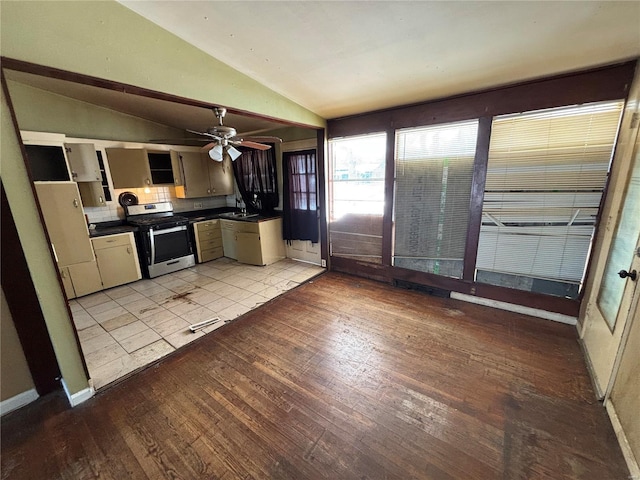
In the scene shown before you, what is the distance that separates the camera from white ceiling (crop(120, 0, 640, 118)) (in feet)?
5.24

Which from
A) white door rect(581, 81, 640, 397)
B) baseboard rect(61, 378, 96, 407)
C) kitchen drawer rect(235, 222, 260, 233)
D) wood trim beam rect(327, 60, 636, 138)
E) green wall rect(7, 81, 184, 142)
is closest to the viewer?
white door rect(581, 81, 640, 397)

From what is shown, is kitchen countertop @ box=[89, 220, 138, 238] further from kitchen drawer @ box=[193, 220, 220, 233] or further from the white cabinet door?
the white cabinet door

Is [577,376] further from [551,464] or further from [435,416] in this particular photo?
[435,416]

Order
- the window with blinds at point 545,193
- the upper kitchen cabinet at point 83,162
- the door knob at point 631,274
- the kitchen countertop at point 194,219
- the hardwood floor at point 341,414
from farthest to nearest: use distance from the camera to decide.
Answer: the kitchen countertop at point 194,219, the upper kitchen cabinet at point 83,162, the window with blinds at point 545,193, the door knob at point 631,274, the hardwood floor at point 341,414

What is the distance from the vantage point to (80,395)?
6.02ft

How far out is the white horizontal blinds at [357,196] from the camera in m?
3.60

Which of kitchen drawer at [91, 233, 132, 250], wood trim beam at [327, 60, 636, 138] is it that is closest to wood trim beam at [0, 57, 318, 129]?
wood trim beam at [327, 60, 636, 138]

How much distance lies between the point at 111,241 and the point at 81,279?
60 centimetres

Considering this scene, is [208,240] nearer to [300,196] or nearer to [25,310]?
[300,196]

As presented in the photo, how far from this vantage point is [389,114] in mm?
3287

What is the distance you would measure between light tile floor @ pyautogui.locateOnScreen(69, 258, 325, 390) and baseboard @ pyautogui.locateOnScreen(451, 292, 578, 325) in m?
2.15

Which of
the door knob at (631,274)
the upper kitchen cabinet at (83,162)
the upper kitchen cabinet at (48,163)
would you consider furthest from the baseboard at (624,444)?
the upper kitchen cabinet at (83,162)

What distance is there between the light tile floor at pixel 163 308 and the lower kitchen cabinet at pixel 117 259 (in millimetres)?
139

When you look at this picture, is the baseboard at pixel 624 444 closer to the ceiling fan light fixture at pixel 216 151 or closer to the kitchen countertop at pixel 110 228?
the ceiling fan light fixture at pixel 216 151
